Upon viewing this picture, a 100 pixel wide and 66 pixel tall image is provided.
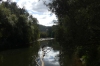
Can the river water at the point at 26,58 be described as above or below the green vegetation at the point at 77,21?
below

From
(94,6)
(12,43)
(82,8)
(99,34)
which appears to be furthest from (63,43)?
(12,43)

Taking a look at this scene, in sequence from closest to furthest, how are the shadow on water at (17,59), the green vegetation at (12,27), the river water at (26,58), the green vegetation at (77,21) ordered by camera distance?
the green vegetation at (77,21) → the river water at (26,58) → the shadow on water at (17,59) → the green vegetation at (12,27)

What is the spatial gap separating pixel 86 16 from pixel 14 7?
67.9 meters

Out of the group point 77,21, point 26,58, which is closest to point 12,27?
point 26,58

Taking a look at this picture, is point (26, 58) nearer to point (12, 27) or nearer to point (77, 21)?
point (12, 27)

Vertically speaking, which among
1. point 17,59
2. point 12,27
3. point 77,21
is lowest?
point 17,59

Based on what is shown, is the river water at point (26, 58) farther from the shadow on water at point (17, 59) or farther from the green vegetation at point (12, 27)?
the green vegetation at point (12, 27)

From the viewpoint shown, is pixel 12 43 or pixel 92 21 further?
pixel 12 43

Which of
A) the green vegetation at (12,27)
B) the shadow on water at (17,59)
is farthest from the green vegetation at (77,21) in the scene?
the green vegetation at (12,27)

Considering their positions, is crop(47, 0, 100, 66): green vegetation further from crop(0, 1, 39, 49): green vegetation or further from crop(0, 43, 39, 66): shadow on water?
crop(0, 1, 39, 49): green vegetation

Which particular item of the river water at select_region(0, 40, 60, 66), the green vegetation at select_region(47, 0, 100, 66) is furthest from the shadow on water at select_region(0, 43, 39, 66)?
the green vegetation at select_region(47, 0, 100, 66)

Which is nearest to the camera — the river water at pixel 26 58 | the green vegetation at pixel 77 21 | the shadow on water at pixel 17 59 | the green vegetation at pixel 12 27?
the green vegetation at pixel 77 21

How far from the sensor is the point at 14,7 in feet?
253

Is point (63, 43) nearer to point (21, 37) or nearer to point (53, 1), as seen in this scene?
point (53, 1)
